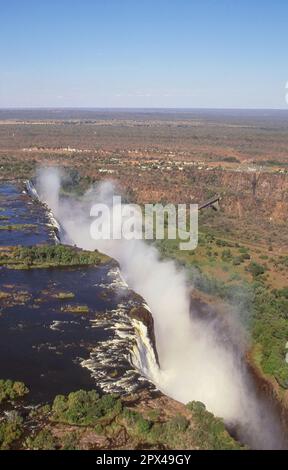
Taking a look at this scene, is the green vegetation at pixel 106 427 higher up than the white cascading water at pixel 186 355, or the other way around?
A: the green vegetation at pixel 106 427

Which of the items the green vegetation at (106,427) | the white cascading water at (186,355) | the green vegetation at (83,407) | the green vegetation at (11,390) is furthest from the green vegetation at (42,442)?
the white cascading water at (186,355)

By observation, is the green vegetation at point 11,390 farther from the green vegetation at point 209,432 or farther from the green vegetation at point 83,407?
the green vegetation at point 209,432

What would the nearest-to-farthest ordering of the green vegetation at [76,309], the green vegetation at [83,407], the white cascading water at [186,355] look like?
the green vegetation at [83,407]
the white cascading water at [186,355]
the green vegetation at [76,309]

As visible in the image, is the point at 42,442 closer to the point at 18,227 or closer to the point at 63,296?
the point at 63,296

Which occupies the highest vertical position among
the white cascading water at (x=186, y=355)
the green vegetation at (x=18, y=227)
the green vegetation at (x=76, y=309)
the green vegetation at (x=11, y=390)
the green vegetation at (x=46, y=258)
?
the green vegetation at (x=18, y=227)

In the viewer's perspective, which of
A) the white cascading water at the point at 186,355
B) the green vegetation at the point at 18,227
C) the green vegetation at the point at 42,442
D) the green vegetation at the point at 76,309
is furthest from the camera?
the green vegetation at the point at 18,227

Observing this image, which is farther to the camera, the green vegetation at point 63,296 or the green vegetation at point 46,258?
the green vegetation at point 46,258

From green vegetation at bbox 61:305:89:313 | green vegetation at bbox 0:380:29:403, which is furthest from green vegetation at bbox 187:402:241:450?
green vegetation at bbox 61:305:89:313
